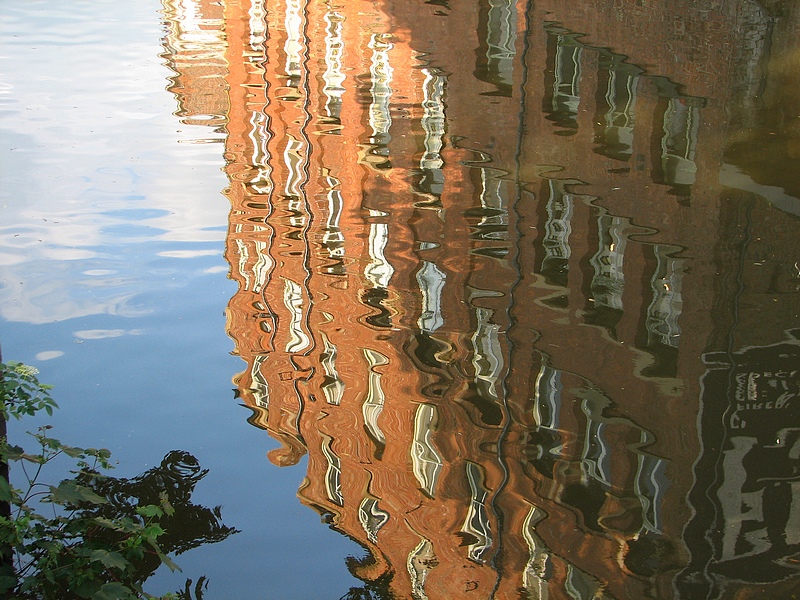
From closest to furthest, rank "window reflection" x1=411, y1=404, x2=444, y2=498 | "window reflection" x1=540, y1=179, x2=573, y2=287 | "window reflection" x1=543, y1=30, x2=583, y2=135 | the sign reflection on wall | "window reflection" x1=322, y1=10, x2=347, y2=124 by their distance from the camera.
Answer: the sign reflection on wall
"window reflection" x1=411, y1=404, x2=444, y2=498
"window reflection" x1=540, y1=179, x2=573, y2=287
"window reflection" x1=543, y1=30, x2=583, y2=135
"window reflection" x1=322, y1=10, x2=347, y2=124

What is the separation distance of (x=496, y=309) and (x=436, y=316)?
1.63 ft

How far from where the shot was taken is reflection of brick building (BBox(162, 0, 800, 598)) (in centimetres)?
499

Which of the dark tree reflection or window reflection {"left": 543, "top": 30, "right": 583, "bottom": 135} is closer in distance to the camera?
the dark tree reflection

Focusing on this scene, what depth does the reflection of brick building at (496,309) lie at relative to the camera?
4988 mm

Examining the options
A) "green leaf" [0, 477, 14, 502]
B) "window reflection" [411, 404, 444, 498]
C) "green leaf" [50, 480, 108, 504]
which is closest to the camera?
"green leaf" [0, 477, 14, 502]

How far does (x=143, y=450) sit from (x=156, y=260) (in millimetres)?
3043

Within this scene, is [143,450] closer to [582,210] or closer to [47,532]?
[47,532]

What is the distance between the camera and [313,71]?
54.2 feet

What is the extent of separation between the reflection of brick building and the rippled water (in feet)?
0.09

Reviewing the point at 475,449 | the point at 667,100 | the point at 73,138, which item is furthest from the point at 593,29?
the point at 475,449

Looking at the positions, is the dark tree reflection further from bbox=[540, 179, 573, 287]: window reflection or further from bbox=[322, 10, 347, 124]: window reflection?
bbox=[322, 10, 347, 124]: window reflection

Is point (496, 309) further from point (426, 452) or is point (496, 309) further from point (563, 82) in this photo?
point (563, 82)

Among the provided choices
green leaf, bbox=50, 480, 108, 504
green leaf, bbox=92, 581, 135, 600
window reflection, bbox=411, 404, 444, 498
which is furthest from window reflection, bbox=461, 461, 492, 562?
green leaf, bbox=50, 480, 108, 504

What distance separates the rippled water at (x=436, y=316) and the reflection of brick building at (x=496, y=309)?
0.03 metres
